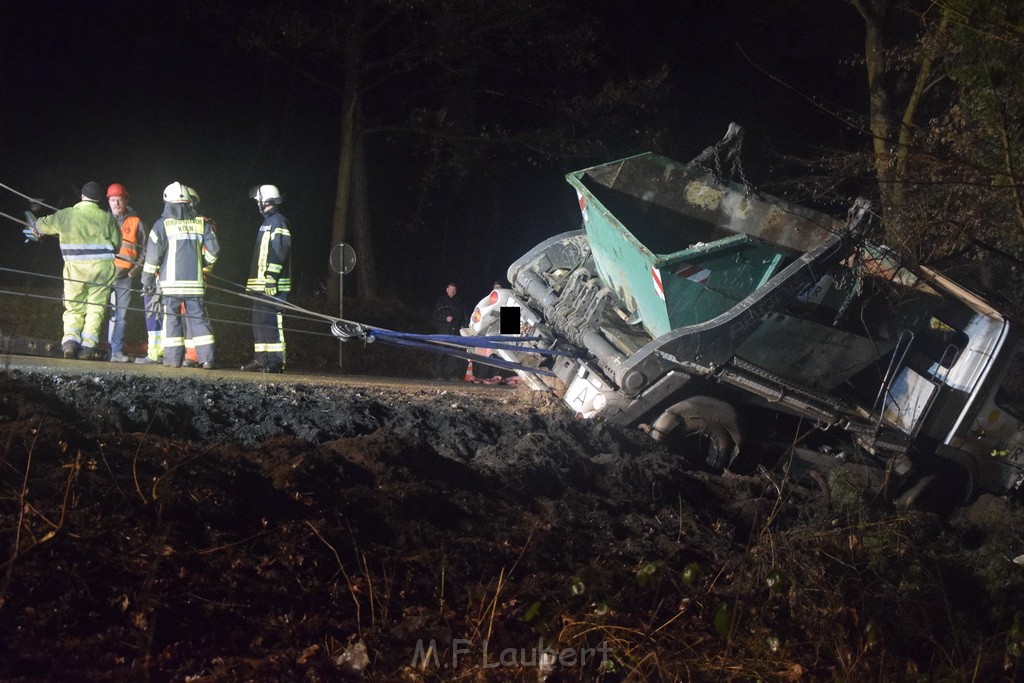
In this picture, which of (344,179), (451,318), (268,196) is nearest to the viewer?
(268,196)

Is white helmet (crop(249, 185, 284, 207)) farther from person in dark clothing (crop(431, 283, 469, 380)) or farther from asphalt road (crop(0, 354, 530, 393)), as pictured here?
person in dark clothing (crop(431, 283, 469, 380))

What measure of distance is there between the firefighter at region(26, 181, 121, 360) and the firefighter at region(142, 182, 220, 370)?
390mm

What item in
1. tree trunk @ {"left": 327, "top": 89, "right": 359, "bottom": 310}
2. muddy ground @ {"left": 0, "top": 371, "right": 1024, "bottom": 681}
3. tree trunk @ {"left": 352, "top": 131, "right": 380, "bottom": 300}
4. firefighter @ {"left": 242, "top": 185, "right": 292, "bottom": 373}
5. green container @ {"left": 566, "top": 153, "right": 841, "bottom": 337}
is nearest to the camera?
muddy ground @ {"left": 0, "top": 371, "right": 1024, "bottom": 681}

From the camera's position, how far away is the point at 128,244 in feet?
28.7

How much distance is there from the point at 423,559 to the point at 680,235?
493 centimetres

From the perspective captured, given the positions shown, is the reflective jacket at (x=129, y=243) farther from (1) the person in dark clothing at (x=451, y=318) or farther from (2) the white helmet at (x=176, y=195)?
(1) the person in dark clothing at (x=451, y=318)

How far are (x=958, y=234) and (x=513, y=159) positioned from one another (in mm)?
11616

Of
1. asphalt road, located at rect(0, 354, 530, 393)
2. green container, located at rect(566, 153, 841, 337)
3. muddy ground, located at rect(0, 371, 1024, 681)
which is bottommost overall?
asphalt road, located at rect(0, 354, 530, 393)

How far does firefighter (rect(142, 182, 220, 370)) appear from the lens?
26.5 ft

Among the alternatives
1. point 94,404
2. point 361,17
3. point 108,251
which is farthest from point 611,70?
point 94,404

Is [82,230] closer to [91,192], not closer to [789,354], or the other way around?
[91,192]

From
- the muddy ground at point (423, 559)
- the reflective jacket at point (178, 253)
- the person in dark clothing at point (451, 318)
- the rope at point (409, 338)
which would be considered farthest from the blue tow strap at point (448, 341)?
the person in dark clothing at point (451, 318)

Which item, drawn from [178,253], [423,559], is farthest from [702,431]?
[178,253]

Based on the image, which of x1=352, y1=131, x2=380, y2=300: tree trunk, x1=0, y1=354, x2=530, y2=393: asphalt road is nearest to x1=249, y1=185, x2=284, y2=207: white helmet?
x1=0, y1=354, x2=530, y2=393: asphalt road
